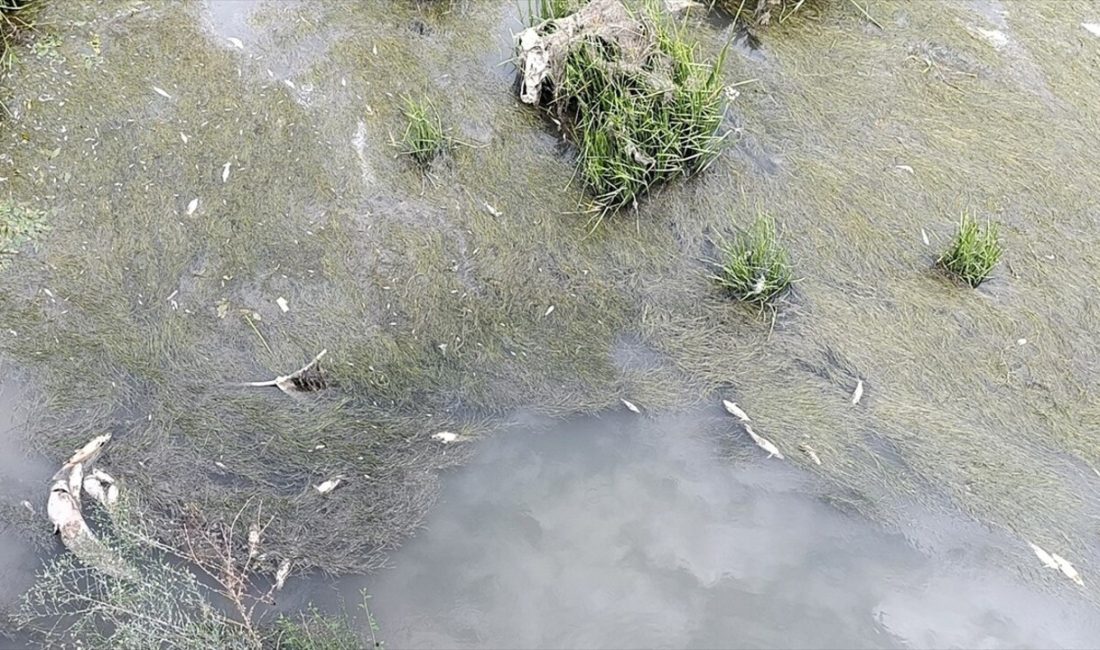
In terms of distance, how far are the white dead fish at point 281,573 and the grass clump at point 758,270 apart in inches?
68.1

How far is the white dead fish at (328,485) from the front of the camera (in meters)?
2.51

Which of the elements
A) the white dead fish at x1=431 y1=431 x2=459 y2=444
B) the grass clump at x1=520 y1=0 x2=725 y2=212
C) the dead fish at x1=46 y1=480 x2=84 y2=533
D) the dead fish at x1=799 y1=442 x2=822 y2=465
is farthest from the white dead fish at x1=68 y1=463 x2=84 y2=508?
the dead fish at x1=799 y1=442 x2=822 y2=465

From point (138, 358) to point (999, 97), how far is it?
3536 millimetres

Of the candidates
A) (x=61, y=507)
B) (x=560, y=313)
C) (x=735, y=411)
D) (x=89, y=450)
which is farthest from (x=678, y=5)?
(x=61, y=507)

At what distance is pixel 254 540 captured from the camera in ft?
7.93

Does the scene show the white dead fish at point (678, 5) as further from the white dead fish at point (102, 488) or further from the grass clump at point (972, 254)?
the white dead fish at point (102, 488)

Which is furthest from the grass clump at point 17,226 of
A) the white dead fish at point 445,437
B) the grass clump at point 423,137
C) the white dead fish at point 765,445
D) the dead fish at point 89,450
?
the white dead fish at point 765,445

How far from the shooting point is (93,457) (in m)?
2.55

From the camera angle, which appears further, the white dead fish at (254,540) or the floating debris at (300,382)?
the floating debris at (300,382)

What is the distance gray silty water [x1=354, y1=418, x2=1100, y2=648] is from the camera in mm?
2309

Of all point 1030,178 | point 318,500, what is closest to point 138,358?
point 318,500

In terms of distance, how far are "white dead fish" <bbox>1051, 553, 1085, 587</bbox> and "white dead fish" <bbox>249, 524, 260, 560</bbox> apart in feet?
7.81

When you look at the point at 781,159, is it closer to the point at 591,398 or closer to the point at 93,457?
the point at 591,398

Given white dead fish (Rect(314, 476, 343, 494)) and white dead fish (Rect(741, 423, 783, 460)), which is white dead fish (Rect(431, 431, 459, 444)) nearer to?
white dead fish (Rect(314, 476, 343, 494))
